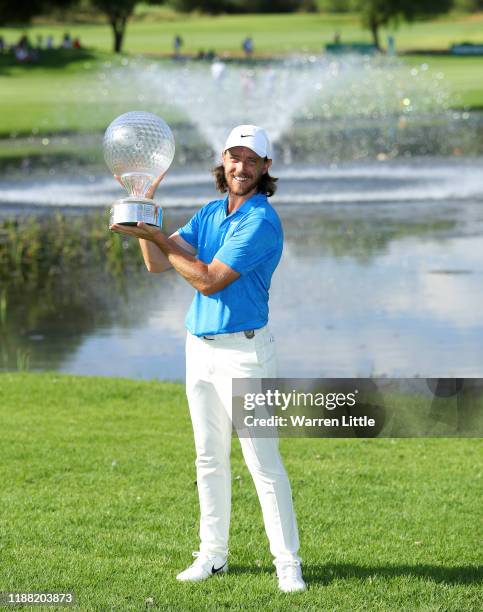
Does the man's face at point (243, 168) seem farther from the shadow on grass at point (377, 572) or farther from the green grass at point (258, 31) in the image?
the green grass at point (258, 31)

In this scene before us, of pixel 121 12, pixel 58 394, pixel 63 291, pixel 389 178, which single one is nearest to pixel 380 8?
pixel 121 12

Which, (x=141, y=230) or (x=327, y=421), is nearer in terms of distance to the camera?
(x=141, y=230)

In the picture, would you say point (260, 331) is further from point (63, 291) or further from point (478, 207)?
point (478, 207)

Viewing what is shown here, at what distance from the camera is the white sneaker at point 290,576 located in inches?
244

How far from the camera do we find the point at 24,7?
58344mm

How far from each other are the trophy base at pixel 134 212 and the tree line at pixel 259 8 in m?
53.3

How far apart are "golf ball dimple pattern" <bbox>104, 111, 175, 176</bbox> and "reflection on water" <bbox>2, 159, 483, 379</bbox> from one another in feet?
21.4

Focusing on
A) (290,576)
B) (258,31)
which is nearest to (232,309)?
(290,576)

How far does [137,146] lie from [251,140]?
53 centimetres

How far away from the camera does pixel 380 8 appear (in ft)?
273

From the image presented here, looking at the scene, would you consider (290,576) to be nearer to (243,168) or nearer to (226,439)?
(226,439)

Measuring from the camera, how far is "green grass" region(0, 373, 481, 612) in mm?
6301

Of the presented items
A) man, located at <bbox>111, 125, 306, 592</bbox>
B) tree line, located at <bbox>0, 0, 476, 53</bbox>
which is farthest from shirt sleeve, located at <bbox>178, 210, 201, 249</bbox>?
tree line, located at <bbox>0, 0, 476, 53</bbox>

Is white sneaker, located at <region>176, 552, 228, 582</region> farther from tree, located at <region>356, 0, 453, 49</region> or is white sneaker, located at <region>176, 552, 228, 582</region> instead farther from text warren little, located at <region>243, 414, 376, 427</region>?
tree, located at <region>356, 0, 453, 49</region>
